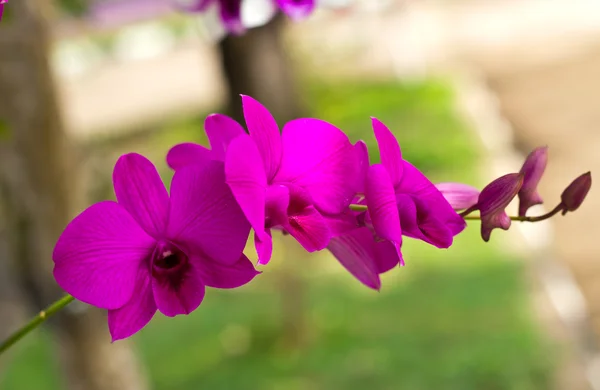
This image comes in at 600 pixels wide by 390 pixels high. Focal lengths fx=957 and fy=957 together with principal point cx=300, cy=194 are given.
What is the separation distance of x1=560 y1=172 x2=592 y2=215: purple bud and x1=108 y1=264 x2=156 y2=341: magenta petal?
260mm

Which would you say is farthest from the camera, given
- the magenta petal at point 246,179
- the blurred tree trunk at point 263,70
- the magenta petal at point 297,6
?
the blurred tree trunk at point 263,70

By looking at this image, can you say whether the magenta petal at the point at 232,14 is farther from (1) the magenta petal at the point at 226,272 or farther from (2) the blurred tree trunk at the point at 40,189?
(2) the blurred tree trunk at the point at 40,189

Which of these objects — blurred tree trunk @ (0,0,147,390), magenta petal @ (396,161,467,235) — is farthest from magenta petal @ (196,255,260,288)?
blurred tree trunk @ (0,0,147,390)

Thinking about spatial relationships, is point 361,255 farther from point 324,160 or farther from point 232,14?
point 232,14

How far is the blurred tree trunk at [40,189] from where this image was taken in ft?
6.49

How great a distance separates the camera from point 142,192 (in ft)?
1.84

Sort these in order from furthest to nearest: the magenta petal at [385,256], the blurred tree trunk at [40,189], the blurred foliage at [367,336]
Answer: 1. the blurred foliage at [367,336]
2. the blurred tree trunk at [40,189]
3. the magenta petal at [385,256]

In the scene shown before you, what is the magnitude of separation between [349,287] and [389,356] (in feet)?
2.53

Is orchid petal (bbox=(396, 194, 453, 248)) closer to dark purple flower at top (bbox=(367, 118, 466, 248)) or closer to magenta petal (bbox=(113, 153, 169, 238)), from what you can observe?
dark purple flower at top (bbox=(367, 118, 466, 248))

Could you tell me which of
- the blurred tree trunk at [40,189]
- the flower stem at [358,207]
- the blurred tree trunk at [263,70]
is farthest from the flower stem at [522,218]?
the blurred tree trunk at [263,70]

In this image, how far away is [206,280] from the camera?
1.86 feet

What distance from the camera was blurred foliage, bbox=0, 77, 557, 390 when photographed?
11.9ft

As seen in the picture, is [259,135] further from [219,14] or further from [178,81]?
[178,81]

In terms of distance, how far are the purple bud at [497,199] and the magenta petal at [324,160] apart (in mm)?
81
